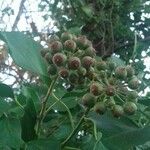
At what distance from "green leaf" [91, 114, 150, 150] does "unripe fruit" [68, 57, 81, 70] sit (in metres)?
0.10

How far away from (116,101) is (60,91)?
0.17m

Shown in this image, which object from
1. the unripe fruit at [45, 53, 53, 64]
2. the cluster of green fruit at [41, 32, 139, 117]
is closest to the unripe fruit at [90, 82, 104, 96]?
the cluster of green fruit at [41, 32, 139, 117]

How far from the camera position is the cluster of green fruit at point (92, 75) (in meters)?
0.82

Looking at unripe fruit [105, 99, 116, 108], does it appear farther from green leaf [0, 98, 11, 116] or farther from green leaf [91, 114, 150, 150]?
green leaf [0, 98, 11, 116]

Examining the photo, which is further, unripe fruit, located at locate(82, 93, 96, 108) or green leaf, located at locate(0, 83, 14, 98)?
green leaf, located at locate(0, 83, 14, 98)

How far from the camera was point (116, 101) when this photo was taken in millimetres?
895

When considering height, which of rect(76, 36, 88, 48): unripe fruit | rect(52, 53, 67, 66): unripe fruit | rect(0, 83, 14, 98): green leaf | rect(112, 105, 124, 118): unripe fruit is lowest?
rect(112, 105, 124, 118): unripe fruit

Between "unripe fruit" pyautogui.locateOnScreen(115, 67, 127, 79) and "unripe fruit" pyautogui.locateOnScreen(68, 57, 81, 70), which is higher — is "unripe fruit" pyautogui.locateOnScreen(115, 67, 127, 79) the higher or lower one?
the higher one

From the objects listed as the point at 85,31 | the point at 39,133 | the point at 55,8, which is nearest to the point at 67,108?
the point at 39,133

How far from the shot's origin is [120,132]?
0.86 m

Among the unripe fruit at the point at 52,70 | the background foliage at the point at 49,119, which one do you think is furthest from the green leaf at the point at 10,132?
the unripe fruit at the point at 52,70

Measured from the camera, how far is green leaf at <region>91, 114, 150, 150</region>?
2.74ft

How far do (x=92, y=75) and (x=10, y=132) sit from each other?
0.17 metres

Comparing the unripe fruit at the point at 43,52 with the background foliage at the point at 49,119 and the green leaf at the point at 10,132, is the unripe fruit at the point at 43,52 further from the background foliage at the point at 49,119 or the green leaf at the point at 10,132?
the green leaf at the point at 10,132
